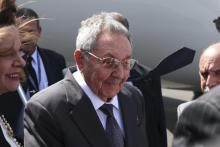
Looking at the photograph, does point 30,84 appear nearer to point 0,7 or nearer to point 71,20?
point 0,7

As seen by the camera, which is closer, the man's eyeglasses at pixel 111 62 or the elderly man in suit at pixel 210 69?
the man's eyeglasses at pixel 111 62

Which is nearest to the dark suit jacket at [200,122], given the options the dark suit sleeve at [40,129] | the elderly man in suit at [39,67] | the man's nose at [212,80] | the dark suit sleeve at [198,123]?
the dark suit sleeve at [198,123]

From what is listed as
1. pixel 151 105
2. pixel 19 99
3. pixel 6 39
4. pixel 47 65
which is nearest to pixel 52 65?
pixel 47 65

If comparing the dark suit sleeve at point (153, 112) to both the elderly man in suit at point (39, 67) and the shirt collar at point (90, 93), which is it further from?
the shirt collar at point (90, 93)

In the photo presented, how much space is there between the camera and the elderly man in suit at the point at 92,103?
2.32 meters

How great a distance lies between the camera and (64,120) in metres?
2.34

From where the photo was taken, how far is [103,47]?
2.48 m

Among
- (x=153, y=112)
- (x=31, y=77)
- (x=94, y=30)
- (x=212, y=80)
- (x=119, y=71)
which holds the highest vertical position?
(x=94, y=30)

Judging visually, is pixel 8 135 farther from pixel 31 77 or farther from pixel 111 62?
pixel 31 77

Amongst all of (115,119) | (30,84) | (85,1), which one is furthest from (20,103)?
(85,1)

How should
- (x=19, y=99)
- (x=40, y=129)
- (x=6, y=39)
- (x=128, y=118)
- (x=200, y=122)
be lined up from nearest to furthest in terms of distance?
(x=200, y=122), (x=6, y=39), (x=40, y=129), (x=128, y=118), (x=19, y=99)

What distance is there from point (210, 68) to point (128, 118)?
842 mm

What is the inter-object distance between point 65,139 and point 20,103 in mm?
1410

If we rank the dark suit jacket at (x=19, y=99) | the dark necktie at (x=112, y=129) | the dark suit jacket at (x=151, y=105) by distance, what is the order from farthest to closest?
the dark suit jacket at (x=151, y=105) → the dark suit jacket at (x=19, y=99) → the dark necktie at (x=112, y=129)
